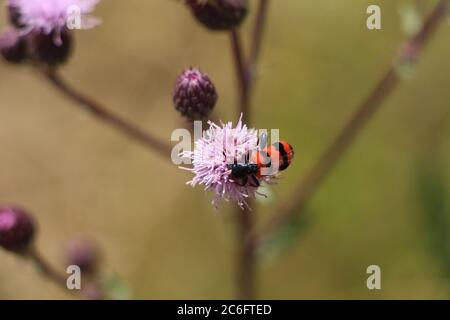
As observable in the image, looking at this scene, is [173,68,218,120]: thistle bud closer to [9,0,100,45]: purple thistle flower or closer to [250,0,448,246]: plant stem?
[9,0,100,45]: purple thistle flower

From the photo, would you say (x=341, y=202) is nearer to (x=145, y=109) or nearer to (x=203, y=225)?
(x=203, y=225)

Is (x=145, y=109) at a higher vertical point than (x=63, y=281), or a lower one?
higher

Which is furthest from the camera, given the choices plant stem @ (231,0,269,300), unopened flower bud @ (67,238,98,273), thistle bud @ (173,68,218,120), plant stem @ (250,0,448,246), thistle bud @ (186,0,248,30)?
unopened flower bud @ (67,238,98,273)

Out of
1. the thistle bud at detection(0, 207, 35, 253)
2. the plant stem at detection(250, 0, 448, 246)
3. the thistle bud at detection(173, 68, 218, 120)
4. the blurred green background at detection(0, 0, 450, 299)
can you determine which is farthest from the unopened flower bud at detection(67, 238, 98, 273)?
the thistle bud at detection(173, 68, 218, 120)

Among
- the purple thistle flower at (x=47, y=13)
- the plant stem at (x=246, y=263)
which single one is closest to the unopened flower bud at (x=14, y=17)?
the purple thistle flower at (x=47, y=13)

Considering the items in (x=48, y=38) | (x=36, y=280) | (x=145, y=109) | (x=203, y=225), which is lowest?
(x=36, y=280)
